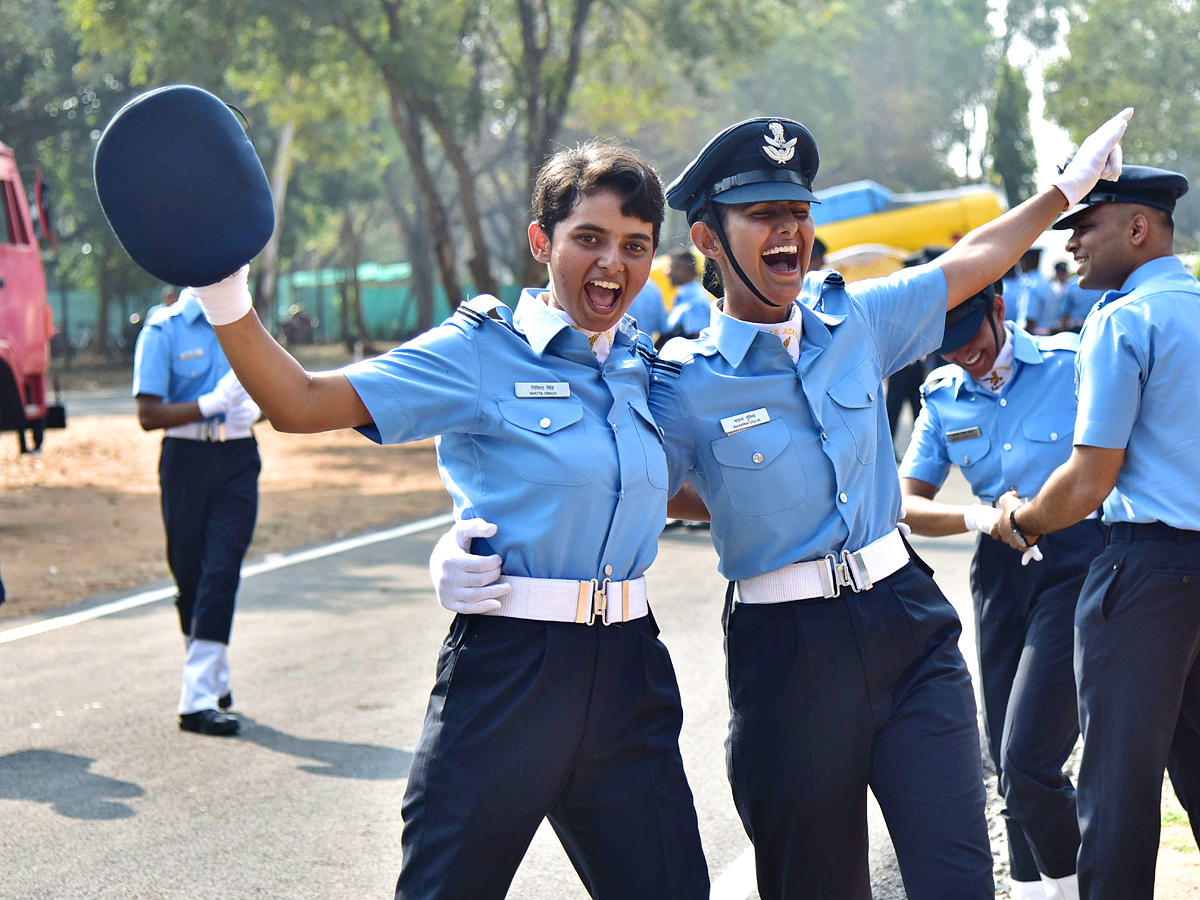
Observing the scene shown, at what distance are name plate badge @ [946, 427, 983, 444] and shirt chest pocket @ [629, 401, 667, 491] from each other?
1.56 meters

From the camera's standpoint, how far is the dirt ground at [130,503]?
1102 cm

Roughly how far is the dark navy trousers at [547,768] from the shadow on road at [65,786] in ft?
9.78

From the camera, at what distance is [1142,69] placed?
46.2 metres

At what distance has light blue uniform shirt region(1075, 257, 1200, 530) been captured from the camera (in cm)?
351

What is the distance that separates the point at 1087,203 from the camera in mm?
3770

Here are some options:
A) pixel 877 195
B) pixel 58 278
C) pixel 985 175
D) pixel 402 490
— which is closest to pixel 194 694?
pixel 402 490

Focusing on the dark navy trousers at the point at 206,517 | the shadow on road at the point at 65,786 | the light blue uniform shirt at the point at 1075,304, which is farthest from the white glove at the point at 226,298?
the light blue uniform shirt at the point at 1075,304

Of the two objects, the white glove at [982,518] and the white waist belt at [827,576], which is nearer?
the white waist belt at [827,576]

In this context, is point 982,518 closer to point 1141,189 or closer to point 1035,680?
point 1035,680

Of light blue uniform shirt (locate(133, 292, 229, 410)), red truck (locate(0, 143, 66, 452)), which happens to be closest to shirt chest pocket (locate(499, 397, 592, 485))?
light blue uniform shirt (locate(133, 292, 229, 410))

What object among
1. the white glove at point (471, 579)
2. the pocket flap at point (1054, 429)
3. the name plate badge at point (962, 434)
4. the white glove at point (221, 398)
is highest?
the pocket flap at point (1054, 429)

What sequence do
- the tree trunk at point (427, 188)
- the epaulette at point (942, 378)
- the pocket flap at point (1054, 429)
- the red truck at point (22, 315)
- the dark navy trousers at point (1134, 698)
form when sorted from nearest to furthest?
the dark navy trousers at point (1134, 698)
the pocket flap at point (1054, 429)
the epaulette at point (942, 378)
the red truck at point (22, 315)
the tree trunk at point (427, 188)

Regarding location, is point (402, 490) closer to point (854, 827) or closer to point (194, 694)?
point (194, 694)

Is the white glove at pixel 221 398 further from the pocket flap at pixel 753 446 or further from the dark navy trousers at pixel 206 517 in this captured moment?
the pocket flap at pixel 753 446
